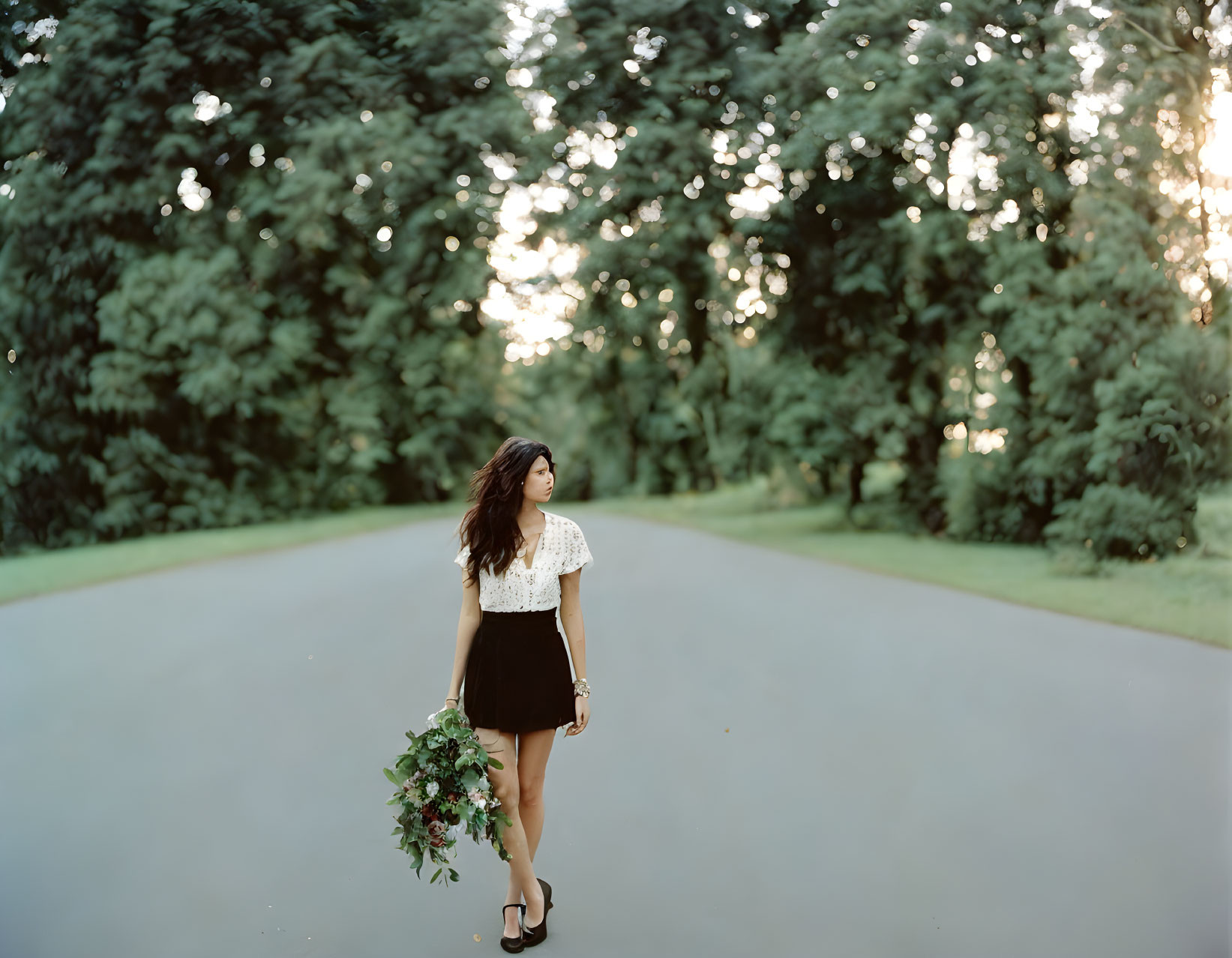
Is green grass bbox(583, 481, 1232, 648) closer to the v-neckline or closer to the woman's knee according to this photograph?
the woman's knee

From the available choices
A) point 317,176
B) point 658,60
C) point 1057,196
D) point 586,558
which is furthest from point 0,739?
point 1057,196

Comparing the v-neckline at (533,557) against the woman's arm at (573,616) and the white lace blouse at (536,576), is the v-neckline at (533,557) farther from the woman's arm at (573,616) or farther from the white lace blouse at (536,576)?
the woman's arm at (573,616)

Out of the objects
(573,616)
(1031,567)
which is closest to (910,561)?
(1031,567)

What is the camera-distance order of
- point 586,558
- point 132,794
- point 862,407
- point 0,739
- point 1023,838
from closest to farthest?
point 586,558
point 1023,838
point 132,794
point 0,739
point 862,407

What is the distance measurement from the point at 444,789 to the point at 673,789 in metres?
1.63

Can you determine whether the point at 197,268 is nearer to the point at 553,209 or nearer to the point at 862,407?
the point at 553,209

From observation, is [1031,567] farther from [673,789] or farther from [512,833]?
[512,833]

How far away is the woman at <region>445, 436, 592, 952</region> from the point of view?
3361 millimetres

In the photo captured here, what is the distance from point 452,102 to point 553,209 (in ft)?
4.82

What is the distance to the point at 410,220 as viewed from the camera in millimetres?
9289

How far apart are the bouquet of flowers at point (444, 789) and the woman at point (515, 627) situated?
0.07 m

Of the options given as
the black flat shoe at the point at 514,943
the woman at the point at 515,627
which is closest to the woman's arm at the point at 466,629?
the woman at the point at 515,627

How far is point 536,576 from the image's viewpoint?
3.36m

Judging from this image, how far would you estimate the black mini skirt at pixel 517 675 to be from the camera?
3.37m
